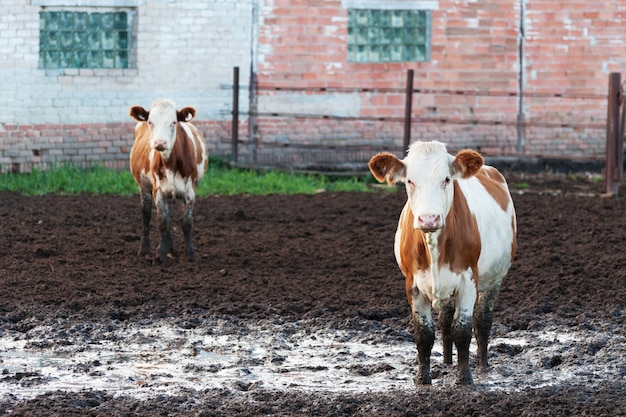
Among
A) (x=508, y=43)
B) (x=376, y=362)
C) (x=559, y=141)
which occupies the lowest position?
(x=376, y=362)

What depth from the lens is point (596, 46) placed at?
18953 millimetres

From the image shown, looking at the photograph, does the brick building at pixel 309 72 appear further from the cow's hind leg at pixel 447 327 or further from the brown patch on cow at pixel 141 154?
the cow's hind leg at pixel 447 327

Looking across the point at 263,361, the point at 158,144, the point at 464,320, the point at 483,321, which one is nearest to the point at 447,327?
the point at 464,320

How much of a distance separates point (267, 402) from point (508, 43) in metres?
13.3

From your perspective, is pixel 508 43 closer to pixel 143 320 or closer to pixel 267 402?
pixel 143 320

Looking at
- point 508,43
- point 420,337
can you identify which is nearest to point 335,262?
point 420,337

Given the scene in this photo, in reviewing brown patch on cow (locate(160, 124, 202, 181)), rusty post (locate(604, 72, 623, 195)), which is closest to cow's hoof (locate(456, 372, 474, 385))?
brown patch on cow (locate(160, 124, 202, 181))

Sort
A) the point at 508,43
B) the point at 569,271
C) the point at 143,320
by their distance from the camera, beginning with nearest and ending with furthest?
the point at 143,320 → the point at 569,271 → the point at 508,43

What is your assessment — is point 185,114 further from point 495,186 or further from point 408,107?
point 408,107

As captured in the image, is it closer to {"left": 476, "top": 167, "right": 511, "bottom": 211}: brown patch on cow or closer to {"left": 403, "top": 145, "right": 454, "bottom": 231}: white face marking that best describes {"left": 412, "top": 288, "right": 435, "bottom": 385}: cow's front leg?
{"left": 403, "top": 145, "right": 454, "bottom": 231}: white face marking

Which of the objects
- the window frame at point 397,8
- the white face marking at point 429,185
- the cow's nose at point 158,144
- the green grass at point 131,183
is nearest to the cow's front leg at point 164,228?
the cow's nose at point 158,144

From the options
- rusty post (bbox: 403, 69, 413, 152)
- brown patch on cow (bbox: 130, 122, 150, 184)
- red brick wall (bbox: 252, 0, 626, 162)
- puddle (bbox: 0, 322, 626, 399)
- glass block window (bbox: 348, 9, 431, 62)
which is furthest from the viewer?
glass block window (bbox: 348, 9, 431, 62)

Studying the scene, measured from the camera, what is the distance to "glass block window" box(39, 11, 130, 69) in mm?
16281

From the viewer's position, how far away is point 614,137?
15461 mm
